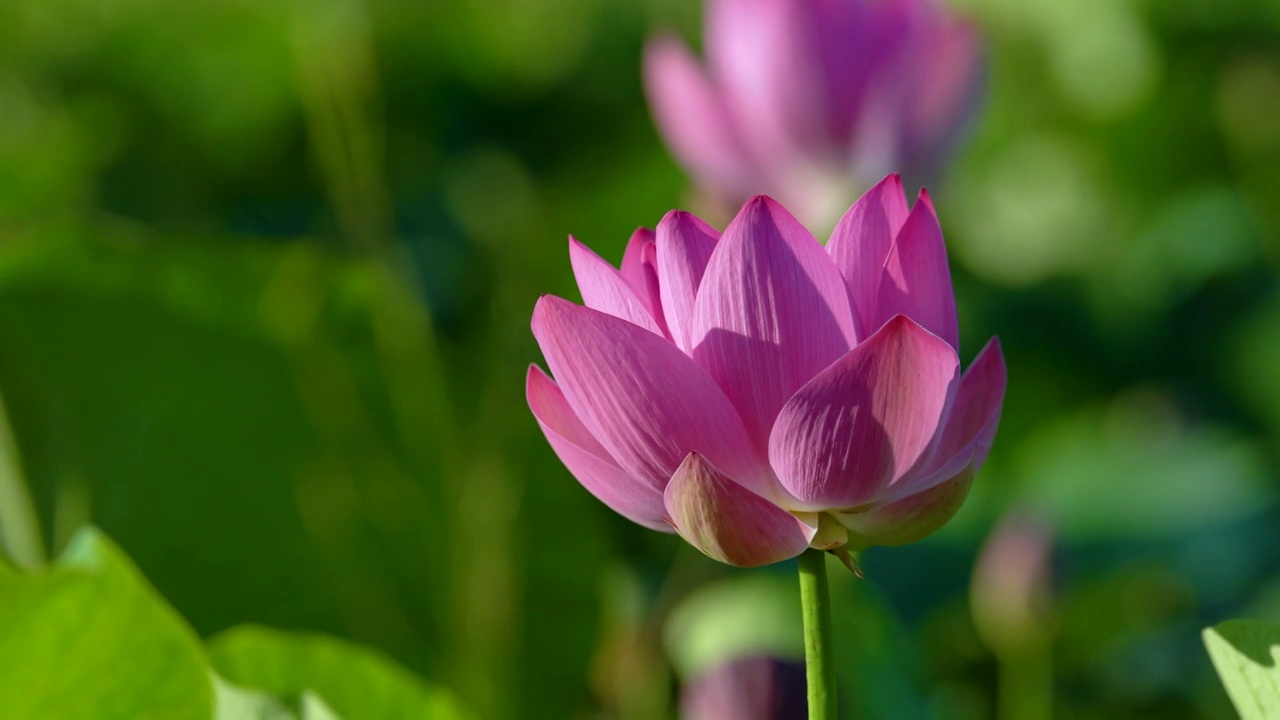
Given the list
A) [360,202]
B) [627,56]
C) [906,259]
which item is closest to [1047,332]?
[627,56]

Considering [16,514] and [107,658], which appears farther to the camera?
[16,514]

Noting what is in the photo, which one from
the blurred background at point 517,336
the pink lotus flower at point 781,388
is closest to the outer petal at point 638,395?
the pink lotus flower at point 781,388

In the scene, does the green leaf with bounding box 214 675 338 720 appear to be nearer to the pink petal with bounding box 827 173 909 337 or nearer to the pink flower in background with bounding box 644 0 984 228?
the pink petal with bounding box 827 173 909 337

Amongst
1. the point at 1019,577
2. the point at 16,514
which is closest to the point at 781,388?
the point at 1019,577

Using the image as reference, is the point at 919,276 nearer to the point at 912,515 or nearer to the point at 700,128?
the point at 912,515

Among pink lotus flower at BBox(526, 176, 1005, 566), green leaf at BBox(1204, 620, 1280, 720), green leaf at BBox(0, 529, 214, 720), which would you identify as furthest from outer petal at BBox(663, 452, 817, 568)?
green leaf at BBox(0, 529, 214, 720)

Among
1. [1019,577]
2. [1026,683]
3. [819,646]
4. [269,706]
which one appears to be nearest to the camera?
[819,646]

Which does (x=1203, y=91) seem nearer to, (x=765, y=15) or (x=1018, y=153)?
(x=1018, y=153)

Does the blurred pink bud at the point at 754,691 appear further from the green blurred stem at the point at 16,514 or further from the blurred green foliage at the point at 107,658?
the green blurred stem at the point at 16,514
